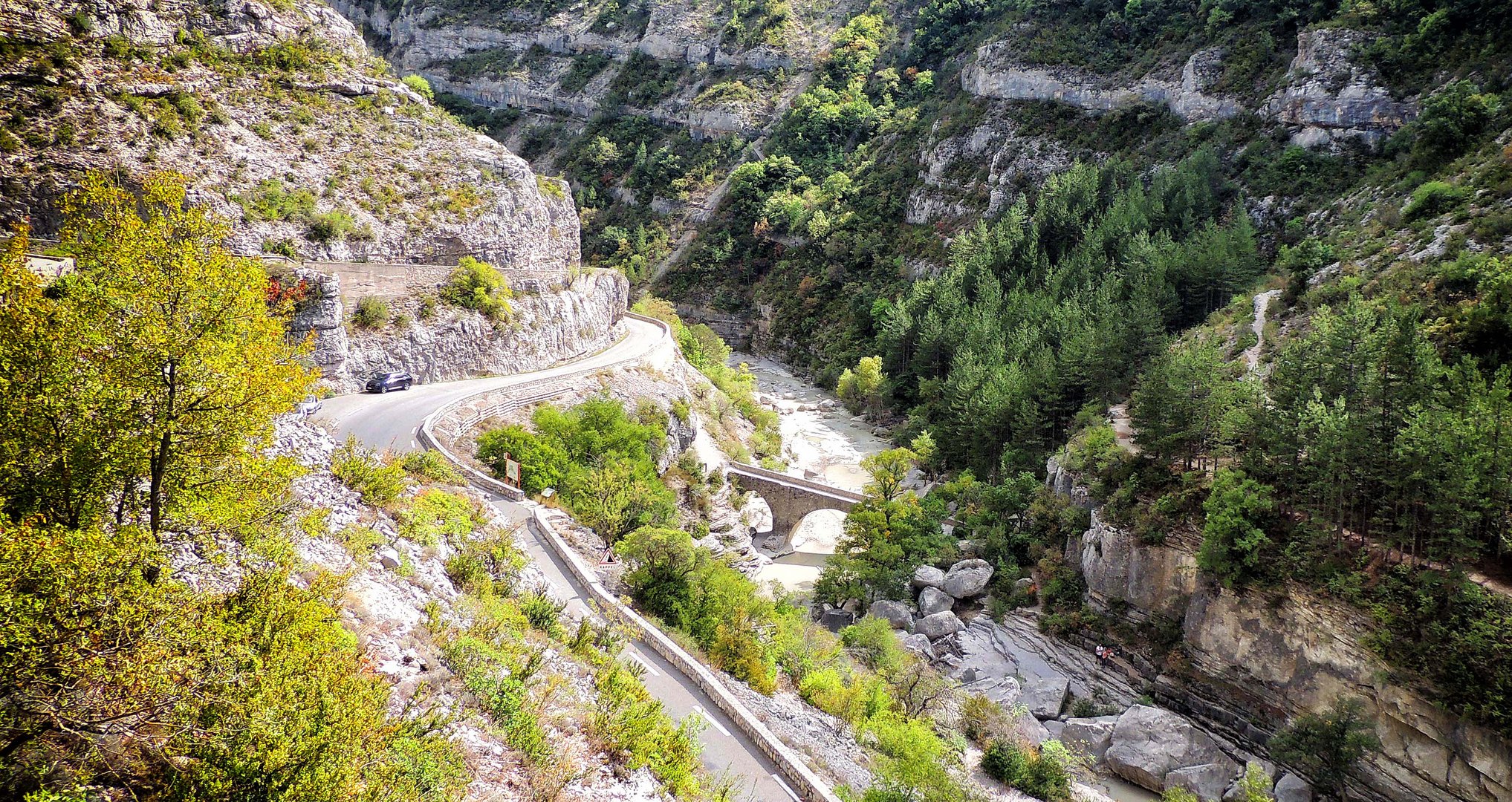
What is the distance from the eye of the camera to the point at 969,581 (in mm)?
42250

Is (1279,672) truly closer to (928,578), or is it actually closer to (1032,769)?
(1032,769)

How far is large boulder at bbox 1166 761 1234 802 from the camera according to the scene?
29.2 meters

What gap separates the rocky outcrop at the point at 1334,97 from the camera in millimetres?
60719

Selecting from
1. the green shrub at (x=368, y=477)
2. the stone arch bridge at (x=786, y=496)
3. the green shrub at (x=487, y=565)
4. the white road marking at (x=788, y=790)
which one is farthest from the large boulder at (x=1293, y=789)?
the green shrub at (x=368, y=477)

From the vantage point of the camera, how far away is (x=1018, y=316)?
226 feet

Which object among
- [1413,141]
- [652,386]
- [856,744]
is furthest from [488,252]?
[1413,141]

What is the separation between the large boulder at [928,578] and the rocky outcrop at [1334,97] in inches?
1972

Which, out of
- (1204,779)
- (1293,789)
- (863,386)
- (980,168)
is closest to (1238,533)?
(1293,789)

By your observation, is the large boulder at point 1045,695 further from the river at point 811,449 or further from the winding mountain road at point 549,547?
the winding mountain road at point 549,547

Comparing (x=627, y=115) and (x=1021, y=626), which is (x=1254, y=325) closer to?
(x=1021, y=626)

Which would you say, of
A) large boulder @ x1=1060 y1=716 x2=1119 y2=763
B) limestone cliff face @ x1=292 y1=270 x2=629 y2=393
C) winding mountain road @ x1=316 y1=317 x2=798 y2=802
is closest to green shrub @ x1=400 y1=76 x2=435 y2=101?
limestone cliff face @ x1=292 y1=270 x2=629 y2=393

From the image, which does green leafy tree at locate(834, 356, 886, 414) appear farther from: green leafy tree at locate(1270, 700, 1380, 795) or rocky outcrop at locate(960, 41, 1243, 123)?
green leafy tree at locate(1270, 700, 1380, 795)

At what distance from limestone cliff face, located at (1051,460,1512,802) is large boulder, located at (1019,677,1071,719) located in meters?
3.91

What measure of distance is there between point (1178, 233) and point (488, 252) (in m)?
55.5
